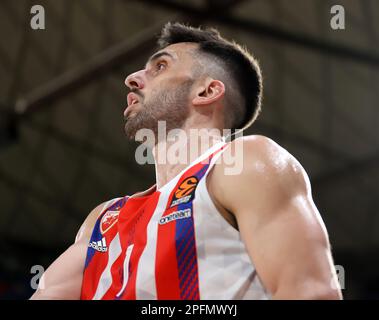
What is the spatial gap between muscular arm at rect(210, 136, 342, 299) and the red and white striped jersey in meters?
0.09

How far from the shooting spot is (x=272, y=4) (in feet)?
30.2

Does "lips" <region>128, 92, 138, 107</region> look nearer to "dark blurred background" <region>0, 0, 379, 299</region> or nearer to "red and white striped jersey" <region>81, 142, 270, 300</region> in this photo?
"red and white striped jersey" <region>81, 142, 270, 300</region>

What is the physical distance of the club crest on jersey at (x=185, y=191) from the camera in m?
2.31

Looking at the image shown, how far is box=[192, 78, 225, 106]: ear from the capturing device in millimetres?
2807

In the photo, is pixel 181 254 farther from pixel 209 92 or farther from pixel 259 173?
pixel 209 92

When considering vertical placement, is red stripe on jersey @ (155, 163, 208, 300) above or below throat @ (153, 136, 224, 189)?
below

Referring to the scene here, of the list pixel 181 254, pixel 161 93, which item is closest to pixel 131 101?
pixel 161 93

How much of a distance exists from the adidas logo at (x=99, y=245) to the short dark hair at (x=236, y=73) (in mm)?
792

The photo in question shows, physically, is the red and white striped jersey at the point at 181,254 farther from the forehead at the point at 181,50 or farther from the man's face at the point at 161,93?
the forehead at the point at 181,50

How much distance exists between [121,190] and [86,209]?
2.67 ft

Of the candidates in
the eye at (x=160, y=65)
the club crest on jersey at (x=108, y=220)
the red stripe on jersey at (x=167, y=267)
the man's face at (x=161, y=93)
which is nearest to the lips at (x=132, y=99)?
the man's face at (x=161, y=93)

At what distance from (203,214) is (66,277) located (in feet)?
2.46

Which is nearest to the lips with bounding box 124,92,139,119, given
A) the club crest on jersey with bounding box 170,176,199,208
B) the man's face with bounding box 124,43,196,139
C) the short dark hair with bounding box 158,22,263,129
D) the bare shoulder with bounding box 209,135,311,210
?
the man's face with bounding box 124,43,196,139
